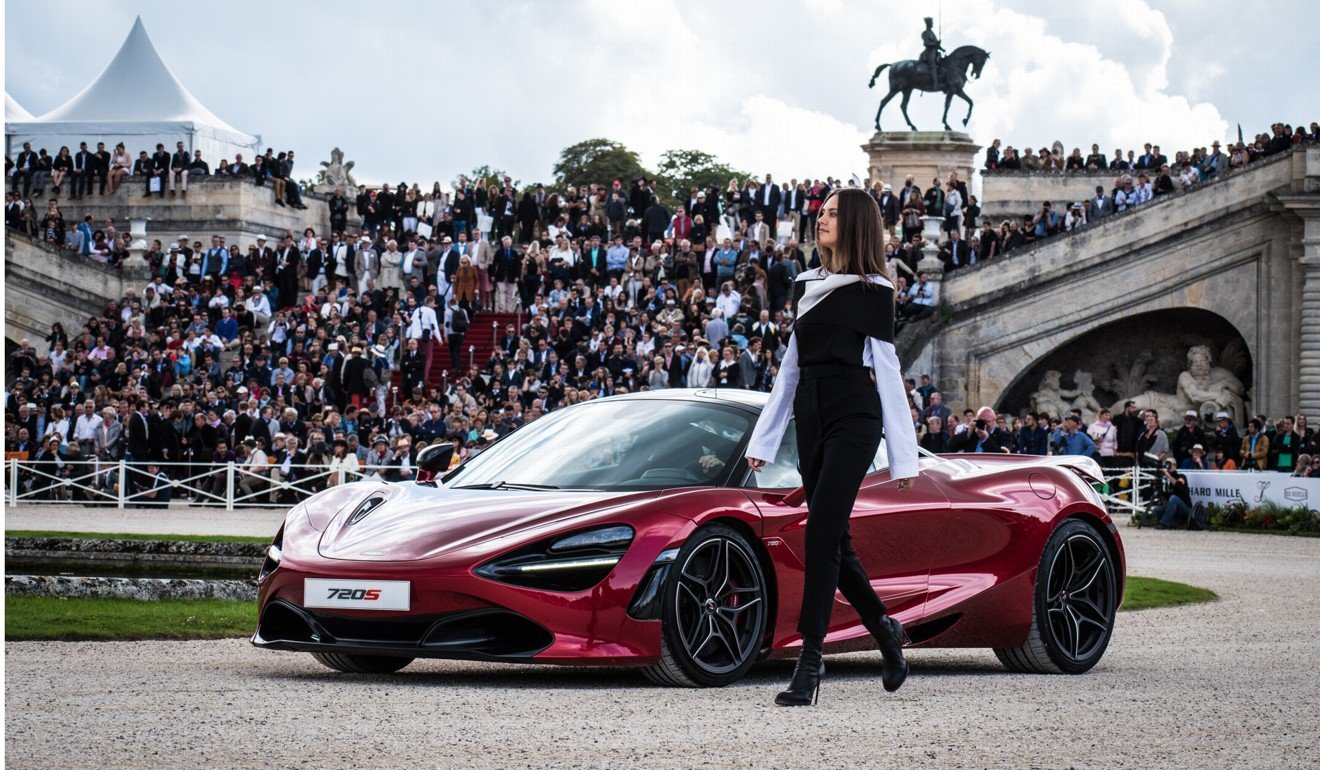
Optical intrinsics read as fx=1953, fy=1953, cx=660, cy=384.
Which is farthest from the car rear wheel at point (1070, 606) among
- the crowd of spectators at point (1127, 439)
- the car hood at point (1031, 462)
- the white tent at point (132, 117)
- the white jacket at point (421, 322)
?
the white tent at point (132, 117)

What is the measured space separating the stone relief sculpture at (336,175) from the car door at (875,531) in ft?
147

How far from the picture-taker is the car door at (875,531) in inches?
340

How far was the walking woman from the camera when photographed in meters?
7.69

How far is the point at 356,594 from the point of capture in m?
8.09

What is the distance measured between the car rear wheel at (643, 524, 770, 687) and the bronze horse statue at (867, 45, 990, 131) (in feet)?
139

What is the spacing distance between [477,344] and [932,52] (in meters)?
16.6

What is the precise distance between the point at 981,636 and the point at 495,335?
29743 mm

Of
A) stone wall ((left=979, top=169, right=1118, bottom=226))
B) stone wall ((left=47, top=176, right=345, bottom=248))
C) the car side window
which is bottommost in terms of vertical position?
the car side window

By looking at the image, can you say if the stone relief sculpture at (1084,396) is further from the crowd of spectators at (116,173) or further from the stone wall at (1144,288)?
the crowd of spectators at (116,173)

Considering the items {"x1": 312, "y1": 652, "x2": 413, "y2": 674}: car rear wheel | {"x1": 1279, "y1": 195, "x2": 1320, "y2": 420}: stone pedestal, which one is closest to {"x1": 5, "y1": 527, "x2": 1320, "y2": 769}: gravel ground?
{"x1": 312, "y1": 652, "x2": 413, "y2": 674}: car rear wheel

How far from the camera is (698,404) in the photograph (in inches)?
369

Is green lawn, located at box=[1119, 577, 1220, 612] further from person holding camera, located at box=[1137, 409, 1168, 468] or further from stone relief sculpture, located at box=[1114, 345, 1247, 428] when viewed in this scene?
stone relief sculpture, located at box=[1114, 345, 1247, 428]

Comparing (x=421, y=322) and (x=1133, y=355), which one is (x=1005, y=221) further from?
(x=421, y=322)

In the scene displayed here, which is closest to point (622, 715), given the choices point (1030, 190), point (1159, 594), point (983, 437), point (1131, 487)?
point (1159, 594)
